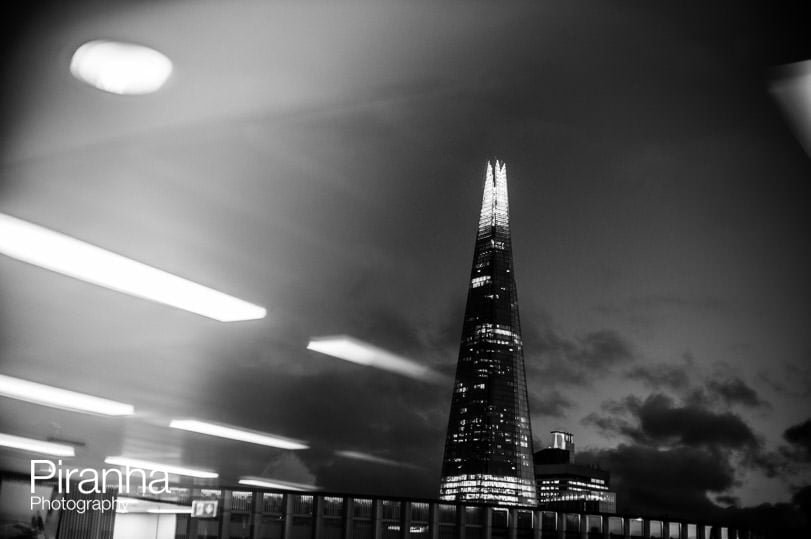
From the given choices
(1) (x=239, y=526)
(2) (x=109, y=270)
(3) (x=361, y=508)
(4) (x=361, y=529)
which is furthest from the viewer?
(4) (x=361, y=529)

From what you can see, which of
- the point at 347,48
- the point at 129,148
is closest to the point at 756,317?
the point at 347,48

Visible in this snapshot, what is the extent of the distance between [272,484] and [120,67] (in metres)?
1.83

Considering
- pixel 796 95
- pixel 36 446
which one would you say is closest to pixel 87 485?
pixel 36 446

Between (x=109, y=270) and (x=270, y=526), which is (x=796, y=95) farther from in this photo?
(x=270, y=526)

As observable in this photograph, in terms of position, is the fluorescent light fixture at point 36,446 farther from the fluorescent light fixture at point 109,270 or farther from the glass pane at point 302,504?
the glass pane at point 302,504

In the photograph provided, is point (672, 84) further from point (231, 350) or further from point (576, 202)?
point (576, 202)

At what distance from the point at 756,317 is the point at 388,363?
9.38 feet

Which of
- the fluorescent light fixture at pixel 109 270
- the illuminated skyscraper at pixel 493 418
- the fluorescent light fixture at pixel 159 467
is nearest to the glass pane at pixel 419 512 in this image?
the fluorescent light fixture at pixel 159 467

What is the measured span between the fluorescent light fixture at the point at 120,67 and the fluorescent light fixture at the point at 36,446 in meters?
1.12

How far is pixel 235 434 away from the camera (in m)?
3.10

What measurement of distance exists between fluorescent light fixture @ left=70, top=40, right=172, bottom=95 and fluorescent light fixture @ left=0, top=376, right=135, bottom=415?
0.98 meters

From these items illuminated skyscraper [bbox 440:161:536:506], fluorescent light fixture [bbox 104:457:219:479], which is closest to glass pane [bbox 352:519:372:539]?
fluorescent light fixture [bbox 104:457:219:479]

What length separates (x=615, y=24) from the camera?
3.14 metres

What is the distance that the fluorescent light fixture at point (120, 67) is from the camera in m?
2.24
